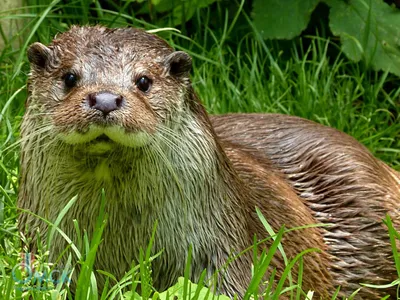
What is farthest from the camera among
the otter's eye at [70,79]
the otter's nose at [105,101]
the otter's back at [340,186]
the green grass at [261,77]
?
the green grass at [261,77]

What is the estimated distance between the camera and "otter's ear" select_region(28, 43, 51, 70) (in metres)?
2.96

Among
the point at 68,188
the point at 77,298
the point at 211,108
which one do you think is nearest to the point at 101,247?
the point at 68,188

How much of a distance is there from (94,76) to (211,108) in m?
1.73

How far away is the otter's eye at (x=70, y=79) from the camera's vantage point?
2.83 m

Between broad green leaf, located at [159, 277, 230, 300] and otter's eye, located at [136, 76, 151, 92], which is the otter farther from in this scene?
broad green leaf, located at [159, 277, 230, 300]

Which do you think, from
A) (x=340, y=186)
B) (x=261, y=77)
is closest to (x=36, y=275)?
(x=340, y=186)

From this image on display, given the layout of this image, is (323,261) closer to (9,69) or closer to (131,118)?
(131,118)

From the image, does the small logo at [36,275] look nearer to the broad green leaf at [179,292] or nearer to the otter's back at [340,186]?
the broad green leaf at [179,292]

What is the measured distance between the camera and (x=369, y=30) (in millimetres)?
4809

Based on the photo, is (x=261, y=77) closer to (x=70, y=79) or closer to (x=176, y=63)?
(x=176, y=63)

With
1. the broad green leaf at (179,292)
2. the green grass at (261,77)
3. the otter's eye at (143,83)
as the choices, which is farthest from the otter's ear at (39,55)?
the green grass at (261,77)

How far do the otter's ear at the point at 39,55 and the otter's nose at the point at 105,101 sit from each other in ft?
1.17

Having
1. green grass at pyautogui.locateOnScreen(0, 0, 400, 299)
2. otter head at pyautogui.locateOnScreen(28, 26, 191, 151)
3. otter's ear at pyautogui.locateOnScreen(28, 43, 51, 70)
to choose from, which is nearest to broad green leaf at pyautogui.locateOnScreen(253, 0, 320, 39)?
green grass at pyautogui.locateOnScreen(0, 0, 400, 299)

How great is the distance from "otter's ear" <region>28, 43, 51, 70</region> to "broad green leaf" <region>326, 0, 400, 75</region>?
2105mm
